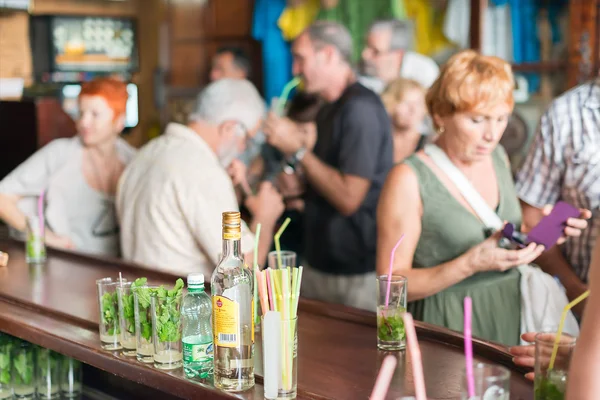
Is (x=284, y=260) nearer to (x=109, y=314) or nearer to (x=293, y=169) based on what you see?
(x=109, y=314)

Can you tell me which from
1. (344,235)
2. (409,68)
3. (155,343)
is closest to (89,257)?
(344,235)

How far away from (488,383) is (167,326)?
70 centimetres

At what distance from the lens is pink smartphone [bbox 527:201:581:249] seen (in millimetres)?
2287

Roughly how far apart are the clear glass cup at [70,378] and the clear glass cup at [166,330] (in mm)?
637

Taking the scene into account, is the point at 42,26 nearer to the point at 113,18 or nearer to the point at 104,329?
A: the point at 113,18

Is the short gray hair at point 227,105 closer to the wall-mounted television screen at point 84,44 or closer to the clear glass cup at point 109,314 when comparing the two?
the clear glass cup at point 109,314

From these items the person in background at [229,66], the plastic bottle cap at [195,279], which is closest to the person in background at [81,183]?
the plastic bottle cap at [195,279]

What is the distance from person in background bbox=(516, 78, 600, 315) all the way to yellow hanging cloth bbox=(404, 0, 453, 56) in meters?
3.37

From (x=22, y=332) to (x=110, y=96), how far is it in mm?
1705

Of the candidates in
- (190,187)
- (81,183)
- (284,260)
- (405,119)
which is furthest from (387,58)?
(284,260)

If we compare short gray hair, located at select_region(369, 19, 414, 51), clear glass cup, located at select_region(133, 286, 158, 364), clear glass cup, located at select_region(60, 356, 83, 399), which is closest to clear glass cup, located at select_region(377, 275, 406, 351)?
clear glass cup, located at select_region(133, 286, 158, 364)

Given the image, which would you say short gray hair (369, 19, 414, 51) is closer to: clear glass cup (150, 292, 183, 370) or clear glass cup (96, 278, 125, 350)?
clear glass cup (96, 278, 125, 350)

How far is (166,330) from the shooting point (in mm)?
1678

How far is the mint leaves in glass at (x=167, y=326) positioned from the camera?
1.67 meters
